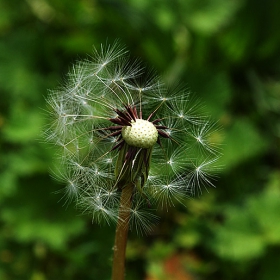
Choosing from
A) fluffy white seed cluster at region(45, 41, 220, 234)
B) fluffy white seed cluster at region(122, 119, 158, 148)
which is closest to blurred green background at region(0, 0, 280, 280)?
fluffy white seed cluster at region(45, 41, 220, 234)

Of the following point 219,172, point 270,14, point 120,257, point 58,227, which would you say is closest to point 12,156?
point 58,227

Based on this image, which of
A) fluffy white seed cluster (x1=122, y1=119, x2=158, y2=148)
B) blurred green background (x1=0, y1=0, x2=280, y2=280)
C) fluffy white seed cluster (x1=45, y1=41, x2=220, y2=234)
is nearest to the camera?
fluffy white seed cluster (x1=122, y1=119, x2=158, y2=148)

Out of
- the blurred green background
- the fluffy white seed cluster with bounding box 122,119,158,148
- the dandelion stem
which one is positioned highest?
the blurred green background

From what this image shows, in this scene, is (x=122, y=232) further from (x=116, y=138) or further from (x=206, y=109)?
(x=206, y=109)

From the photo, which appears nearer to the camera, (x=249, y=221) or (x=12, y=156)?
(x=249, y=221)

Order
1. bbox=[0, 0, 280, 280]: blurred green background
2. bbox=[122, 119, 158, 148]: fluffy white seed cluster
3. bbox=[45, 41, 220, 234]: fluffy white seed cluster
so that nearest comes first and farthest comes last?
1. bbox=[122, 119, 158, 148]: fluffy white seed cluster
2. bbox=[45, 41, 220, 234]: fluffy white seed cluster
3. bbox=[0, 0, 280, 280]: blurred green background

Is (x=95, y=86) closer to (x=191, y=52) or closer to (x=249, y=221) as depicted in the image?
(x=249, y=221)

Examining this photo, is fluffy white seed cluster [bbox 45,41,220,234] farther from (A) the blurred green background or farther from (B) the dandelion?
(A) the blurred green background
